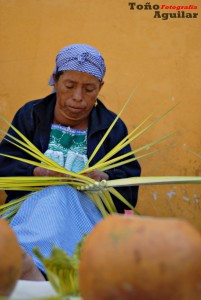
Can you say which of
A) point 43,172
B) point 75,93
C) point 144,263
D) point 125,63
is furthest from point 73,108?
point 144,263

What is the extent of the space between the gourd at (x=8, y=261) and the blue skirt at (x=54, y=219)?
1283 mm

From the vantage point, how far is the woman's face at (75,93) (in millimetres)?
3375

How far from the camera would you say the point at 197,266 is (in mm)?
1237

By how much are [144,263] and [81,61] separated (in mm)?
2255

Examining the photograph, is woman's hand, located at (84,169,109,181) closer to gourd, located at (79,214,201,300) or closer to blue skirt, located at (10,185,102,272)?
blue skirt, located at (10,185,102,272)

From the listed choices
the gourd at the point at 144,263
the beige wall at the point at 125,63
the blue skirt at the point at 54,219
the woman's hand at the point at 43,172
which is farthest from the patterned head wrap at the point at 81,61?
the gourd at the point at 144,263

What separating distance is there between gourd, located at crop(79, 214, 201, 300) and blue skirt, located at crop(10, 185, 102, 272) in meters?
1.44

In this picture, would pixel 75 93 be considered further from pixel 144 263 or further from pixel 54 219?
pixel 144 263

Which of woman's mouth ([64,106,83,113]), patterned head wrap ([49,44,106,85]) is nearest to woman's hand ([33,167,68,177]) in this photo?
woman's mouth ([64,106,83,113])

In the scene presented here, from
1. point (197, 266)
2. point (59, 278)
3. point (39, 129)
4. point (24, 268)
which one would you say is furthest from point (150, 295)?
point (39, 129)

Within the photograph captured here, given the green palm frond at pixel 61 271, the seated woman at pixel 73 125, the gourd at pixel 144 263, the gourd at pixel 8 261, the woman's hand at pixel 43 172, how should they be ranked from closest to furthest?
the gourd at pixel 144 263 → the gourd at pixel 8 261 → the green palm frond at pixel 61 271 → the woman's hand at pixel 43 172 → the seated woman at pixel 73 125

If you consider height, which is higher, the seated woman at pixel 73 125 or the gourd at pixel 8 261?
the gourd at pixel 8 261

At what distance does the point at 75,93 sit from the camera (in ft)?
11.0

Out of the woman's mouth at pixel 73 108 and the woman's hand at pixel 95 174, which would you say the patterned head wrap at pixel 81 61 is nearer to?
the woman's mouth at pixel 73 108
